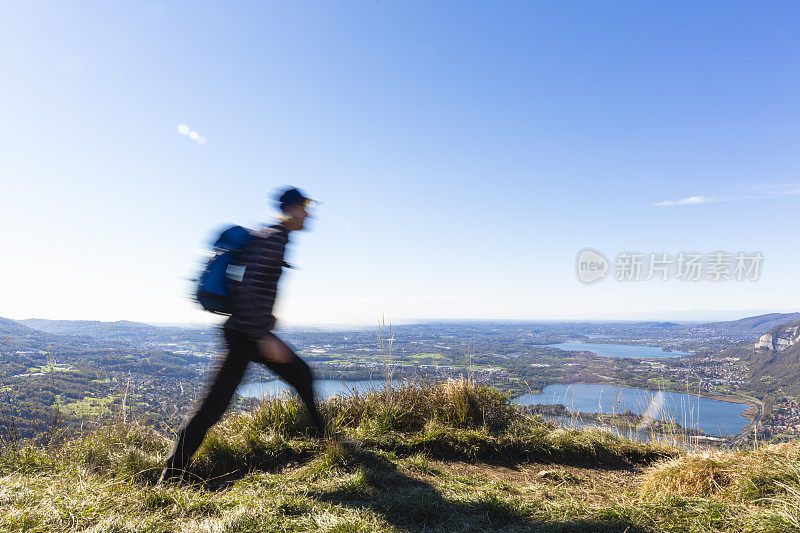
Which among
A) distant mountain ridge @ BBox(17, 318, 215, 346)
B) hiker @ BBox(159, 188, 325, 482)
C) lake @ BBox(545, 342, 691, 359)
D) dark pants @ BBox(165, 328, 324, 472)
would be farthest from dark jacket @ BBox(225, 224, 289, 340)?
lake @ BBox(545, 342, 691, 359)

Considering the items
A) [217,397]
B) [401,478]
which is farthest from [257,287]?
[401,478]

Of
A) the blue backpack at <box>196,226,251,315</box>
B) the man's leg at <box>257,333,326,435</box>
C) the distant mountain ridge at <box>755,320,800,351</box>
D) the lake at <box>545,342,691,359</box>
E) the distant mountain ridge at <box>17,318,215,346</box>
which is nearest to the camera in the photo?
the blue backpack at <box>196,226,251,315</box>

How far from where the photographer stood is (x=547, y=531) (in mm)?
1893

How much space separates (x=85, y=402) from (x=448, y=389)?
15.0 feet

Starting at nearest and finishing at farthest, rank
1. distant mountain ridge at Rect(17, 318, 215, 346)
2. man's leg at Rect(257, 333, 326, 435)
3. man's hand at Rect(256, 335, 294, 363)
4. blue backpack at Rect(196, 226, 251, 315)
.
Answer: blue backpack at Rect(196, 226, 251, 315), man's hand at Rect(256, 335, 294, 363), man's leg at Rect(257, 333, 326, 435), distant mountain ridge at Rect(17, 318, 215, 346)

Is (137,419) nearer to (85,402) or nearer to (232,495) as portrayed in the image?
(85,402)

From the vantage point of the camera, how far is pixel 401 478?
109 inches

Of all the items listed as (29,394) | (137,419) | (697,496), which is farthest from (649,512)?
(29,394)

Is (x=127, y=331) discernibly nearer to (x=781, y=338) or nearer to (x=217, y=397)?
(x=217, y=397)

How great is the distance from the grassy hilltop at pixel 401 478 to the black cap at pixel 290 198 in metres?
2.18

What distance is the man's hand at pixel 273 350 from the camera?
2.78 metres

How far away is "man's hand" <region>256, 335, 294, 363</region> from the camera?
109 inches

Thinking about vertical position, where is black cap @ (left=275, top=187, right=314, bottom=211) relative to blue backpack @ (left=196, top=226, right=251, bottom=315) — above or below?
above

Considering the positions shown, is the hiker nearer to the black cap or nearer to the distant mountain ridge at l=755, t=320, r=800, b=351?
the black cap
